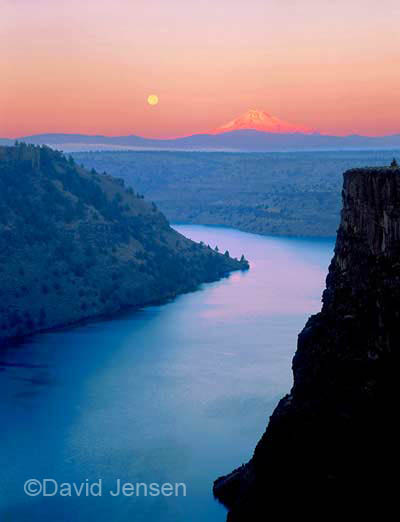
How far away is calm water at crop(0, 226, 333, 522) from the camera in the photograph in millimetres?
34500

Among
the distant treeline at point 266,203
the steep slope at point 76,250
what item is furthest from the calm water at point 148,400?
the distant treeline at point 266,203

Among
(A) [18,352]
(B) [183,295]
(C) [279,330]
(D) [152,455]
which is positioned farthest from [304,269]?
(D) [152,455]

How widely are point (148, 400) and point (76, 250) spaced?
40.8m

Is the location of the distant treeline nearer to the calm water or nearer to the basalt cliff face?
the calm water

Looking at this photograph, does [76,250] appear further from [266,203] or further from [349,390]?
[266,203]

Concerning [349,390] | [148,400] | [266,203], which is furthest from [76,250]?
[266,203]

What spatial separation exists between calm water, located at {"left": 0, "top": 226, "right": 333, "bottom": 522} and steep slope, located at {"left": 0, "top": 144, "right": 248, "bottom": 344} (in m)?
4.46

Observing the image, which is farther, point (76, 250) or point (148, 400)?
point (76, 250)

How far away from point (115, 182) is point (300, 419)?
281ft

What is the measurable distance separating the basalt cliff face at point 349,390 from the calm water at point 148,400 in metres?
9.85

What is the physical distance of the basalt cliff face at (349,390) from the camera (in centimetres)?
1825

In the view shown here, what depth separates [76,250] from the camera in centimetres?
8712

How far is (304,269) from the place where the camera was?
9812cm

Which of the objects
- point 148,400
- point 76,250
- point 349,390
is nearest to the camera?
point 349,390
